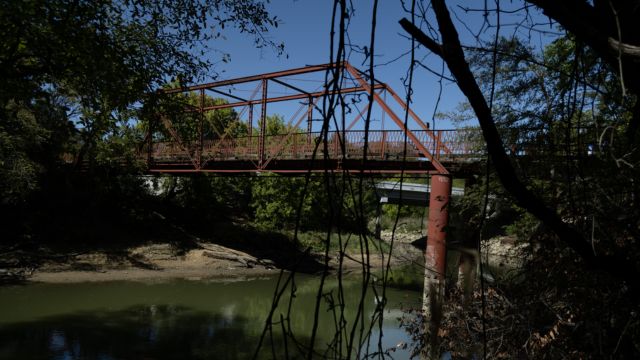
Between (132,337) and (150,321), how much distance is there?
178cm

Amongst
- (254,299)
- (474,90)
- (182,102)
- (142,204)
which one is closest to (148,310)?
(254,299)

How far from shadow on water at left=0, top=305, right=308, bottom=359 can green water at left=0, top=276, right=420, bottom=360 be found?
2 centimetres

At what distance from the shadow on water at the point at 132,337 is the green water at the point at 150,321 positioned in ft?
0.06

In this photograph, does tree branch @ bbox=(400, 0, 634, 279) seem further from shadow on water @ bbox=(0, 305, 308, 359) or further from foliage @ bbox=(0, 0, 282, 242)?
shadow on water @ bbox=(0, 305, 308, 359)

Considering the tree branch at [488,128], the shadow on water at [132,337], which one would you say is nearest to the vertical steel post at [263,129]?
the shadow on water at [132,337]

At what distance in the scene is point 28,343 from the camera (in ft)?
32.1

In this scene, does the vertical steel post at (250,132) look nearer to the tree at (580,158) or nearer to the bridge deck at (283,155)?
the bridge deck at (283,155)

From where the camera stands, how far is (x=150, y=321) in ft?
41.4

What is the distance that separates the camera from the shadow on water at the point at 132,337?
374 inches

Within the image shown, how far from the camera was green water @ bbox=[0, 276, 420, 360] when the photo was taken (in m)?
9.65

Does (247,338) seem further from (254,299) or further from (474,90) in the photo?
(474,90)

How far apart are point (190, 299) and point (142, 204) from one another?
11.0m

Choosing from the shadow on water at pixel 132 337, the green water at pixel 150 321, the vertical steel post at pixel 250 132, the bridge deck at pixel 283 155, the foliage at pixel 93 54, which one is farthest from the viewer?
the vertical steel post at pixel 250 132

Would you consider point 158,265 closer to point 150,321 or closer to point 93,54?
point 150,321
